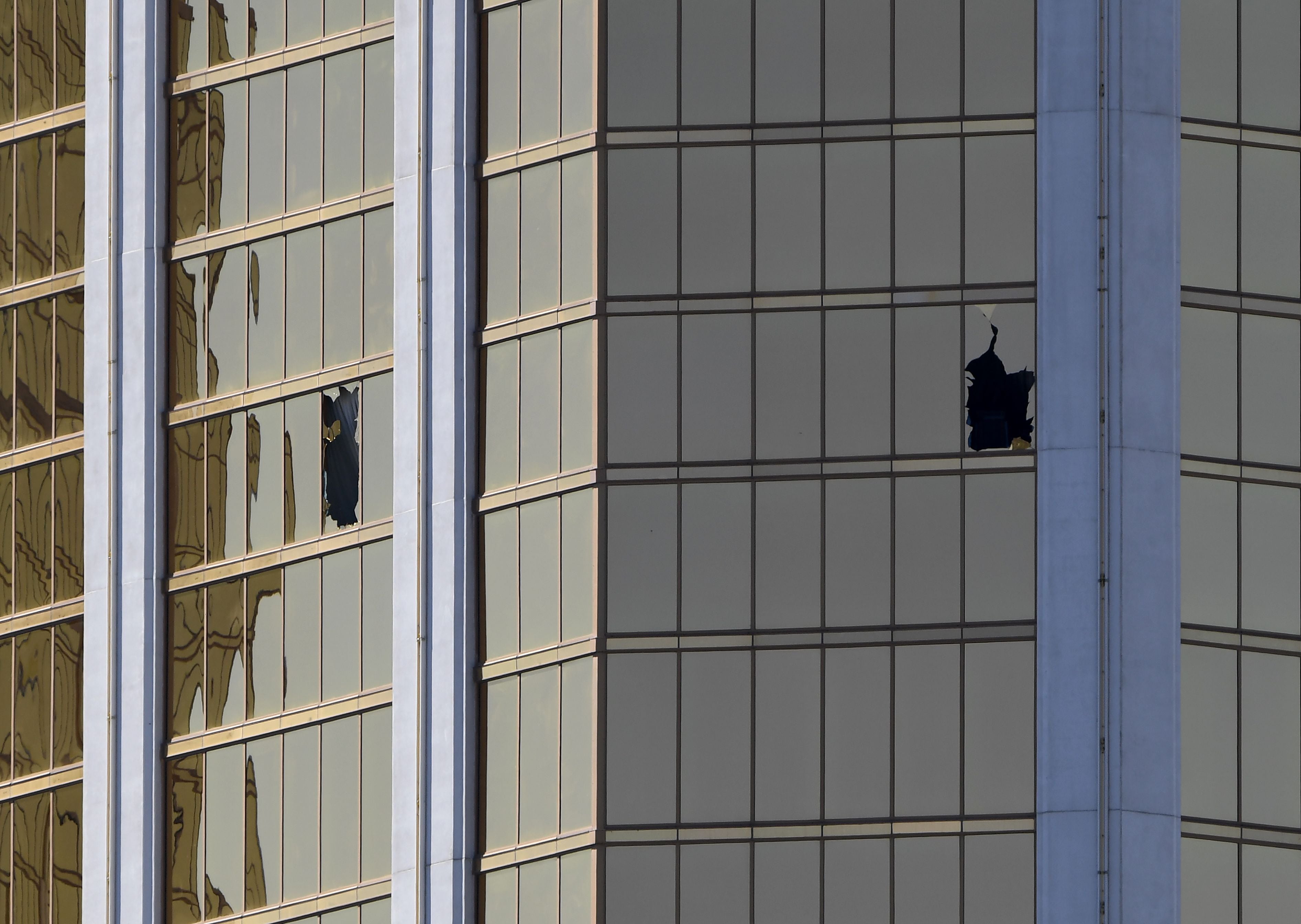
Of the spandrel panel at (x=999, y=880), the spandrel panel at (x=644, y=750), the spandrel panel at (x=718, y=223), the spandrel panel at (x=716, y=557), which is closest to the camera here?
the spandrel panel at (x=999, y=880)

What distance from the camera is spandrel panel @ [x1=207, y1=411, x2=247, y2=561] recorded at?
129 feet

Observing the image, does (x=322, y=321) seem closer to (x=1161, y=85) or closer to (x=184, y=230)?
(x=184, y=230)

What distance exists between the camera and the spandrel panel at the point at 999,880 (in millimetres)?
35062

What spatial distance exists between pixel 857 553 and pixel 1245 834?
8.20m

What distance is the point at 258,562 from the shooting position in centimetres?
3903

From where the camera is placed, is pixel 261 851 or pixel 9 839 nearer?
pixel 261 851

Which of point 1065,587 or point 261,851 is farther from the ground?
point 1065,587

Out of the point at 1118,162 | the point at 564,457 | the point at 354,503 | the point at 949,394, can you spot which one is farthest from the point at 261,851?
the point at 1118,162

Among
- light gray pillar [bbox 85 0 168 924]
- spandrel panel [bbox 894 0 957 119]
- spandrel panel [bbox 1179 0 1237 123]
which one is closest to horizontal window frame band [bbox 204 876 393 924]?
light gray pillar [bbox 85 0 168 924]

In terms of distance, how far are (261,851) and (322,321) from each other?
1002 cm

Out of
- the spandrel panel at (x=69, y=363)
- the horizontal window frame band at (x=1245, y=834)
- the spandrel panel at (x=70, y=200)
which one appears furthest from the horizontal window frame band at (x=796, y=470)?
the spandrel panel at (x=70, y=200)

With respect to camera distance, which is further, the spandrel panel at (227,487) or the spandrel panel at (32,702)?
the spandrel panel at (32,702)

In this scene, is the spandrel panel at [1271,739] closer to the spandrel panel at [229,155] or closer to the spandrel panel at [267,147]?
the spandrel panel at [267,147]

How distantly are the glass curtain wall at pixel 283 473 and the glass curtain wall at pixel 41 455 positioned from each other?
219 centimetres
